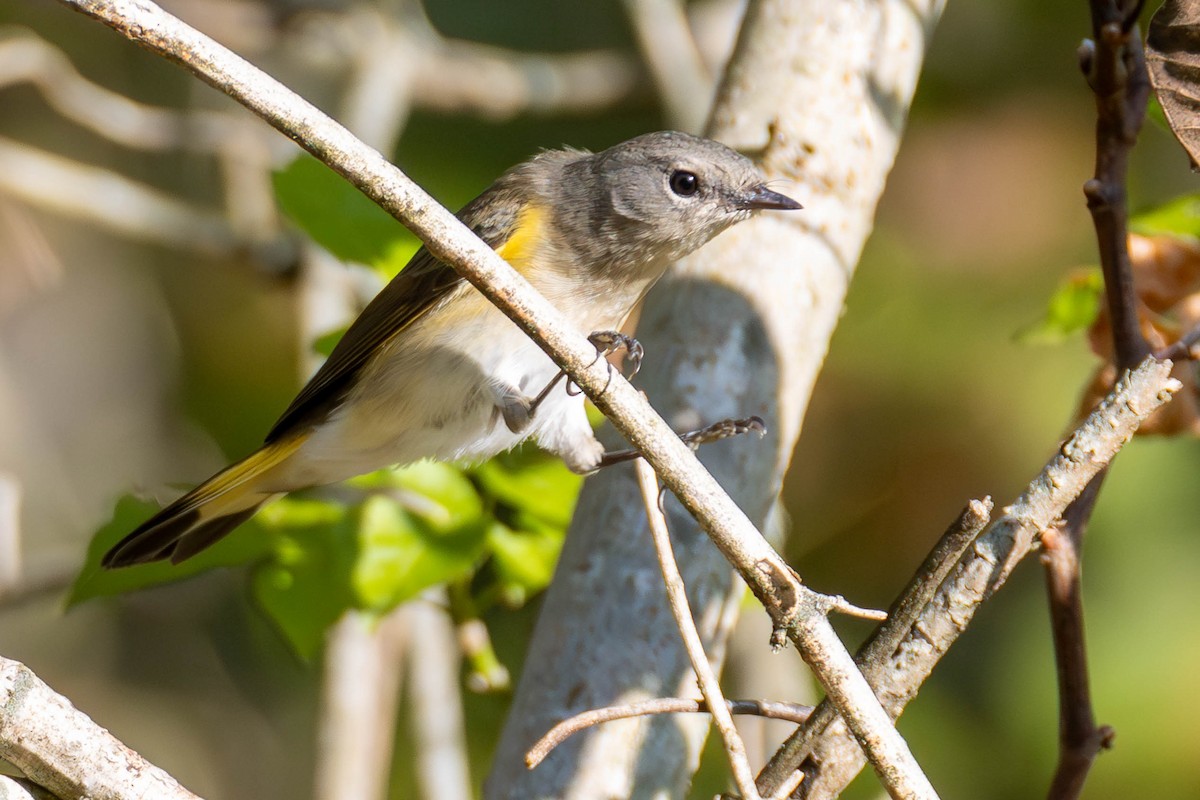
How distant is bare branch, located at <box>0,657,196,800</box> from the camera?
1160 mm

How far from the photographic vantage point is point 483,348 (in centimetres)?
243

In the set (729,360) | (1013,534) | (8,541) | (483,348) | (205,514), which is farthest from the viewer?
(8,541)

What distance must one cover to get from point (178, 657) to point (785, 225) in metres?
3.43

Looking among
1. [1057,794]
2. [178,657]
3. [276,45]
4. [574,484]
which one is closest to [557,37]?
[276,45]

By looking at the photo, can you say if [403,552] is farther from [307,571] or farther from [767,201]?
[767,201]

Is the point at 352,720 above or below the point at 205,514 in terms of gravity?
below

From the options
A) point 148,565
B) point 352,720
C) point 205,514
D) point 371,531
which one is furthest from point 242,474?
point 352,720

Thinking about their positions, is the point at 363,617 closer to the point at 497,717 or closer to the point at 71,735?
the point at 71,735

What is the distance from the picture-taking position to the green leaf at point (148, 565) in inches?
90.6

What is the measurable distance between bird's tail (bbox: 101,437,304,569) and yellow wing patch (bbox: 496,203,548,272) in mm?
571

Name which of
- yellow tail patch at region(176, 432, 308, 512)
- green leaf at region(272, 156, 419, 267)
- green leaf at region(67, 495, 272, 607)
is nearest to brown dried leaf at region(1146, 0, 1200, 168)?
green leaf at region(272, 156, 419, 267)

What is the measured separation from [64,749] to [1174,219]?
2.04m

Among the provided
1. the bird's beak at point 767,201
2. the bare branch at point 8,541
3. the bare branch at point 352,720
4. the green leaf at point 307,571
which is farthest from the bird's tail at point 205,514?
the bird's beak at point 767,201

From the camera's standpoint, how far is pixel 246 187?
4.30 m
